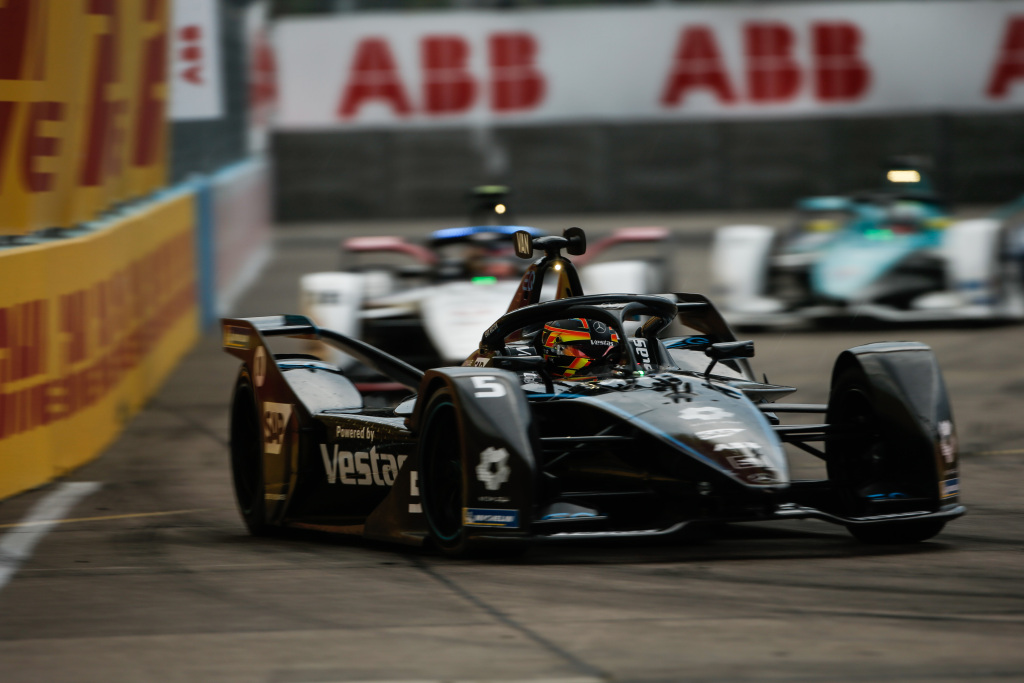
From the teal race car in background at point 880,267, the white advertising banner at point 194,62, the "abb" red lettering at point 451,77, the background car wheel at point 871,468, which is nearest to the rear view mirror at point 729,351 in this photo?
the background car wheel at point 871,468

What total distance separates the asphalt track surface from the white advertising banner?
32.2ft

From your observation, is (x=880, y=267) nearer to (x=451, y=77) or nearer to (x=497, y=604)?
(x=497, y=604)

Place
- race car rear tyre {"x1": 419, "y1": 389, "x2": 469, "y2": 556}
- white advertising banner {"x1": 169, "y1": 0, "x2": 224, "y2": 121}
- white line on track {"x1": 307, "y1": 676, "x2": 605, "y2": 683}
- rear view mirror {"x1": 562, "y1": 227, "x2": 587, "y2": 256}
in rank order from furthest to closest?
white advertising banner {"x1": 169, "y1": 0, "x2": 224, "y2": 121} < rear view mirror {"x1": 562, "y1": 227, "x2": 587, "y2": 256} < race car rear tyre {"x1": 419, "y1": 389, "x2": 469, "y2": 556} < white line on track {"x1": 307, "y1": 676, "x2": 605, "y2": 683}

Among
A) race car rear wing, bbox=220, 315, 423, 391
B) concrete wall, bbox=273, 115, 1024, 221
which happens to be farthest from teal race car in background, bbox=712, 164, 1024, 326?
concrete wall, bbox=273, 115, 1024, 221

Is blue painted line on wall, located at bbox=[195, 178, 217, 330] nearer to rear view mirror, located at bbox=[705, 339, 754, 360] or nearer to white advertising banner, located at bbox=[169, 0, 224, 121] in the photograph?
white advertising banner, located at bbox=[169, 0, 224, 121]

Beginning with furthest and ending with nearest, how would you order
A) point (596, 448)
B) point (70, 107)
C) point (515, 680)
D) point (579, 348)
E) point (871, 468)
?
point (70, 107) < point (579, 348) < point (871, 468) < point (596, 448) < point (515, 680)

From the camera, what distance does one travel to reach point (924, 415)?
21.9 ft

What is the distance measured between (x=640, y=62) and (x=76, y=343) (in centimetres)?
2385

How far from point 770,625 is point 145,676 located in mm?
1969

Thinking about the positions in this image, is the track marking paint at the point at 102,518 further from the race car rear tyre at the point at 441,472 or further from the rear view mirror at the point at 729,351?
the rear view mirror at the point at 729,351

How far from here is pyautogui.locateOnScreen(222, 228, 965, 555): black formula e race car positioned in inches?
246

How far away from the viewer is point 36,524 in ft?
26.6

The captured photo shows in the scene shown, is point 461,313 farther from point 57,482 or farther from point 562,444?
point 562,444

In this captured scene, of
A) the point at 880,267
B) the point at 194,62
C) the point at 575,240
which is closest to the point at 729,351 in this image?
the point at 575,240
